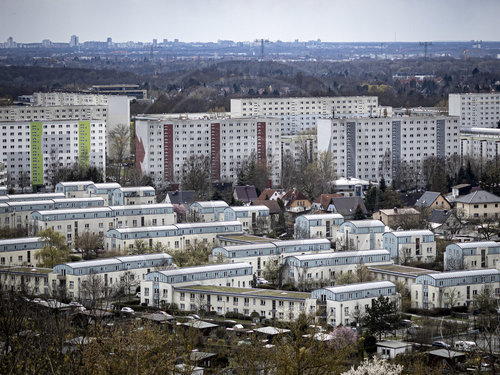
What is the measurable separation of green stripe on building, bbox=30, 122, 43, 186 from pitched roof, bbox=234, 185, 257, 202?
287 centimetres

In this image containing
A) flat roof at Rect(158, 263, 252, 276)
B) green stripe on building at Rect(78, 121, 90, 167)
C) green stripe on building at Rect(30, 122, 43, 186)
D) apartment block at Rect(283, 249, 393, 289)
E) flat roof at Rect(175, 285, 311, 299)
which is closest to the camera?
flat roof at Rect(175, 285, 311, 299)

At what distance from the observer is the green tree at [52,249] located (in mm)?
9289

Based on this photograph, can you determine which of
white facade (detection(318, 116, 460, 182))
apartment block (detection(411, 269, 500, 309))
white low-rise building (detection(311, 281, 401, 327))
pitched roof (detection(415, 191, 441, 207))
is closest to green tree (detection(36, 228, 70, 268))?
white low-rise building (detection(311, 281, 401, 327))

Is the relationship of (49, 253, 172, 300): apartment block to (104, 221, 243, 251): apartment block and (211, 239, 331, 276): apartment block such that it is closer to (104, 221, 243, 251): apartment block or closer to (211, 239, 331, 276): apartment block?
(211, 239, 331, 276): apartment block

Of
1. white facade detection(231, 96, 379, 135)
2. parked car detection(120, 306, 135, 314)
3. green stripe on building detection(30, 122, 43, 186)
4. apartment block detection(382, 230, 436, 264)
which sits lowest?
parked car detection(120, 306, 135, 314)

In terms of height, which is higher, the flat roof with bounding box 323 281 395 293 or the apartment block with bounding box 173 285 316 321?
the flat roof with bounding box 323 281 395 293

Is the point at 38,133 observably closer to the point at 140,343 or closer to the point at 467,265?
the point at 467,265

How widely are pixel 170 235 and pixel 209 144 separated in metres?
5.00

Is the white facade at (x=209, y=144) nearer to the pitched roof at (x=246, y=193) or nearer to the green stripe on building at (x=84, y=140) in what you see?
the green stripe on building at (x=84, y=140)

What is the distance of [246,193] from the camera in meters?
13.0

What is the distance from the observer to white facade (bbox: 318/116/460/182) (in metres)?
15.1

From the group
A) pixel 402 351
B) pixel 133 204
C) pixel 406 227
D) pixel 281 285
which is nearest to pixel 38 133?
pixel 133 204

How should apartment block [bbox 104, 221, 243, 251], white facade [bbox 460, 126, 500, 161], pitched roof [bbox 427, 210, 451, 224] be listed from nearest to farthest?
apartment block [bbox 104, 221, 243, 251], pitched roof [bbox 427, 210, 451, 224], white facade [bbox 460, 126, 500, 161]

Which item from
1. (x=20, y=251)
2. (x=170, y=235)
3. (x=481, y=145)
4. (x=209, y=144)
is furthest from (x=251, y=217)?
(x=481, y=145)
